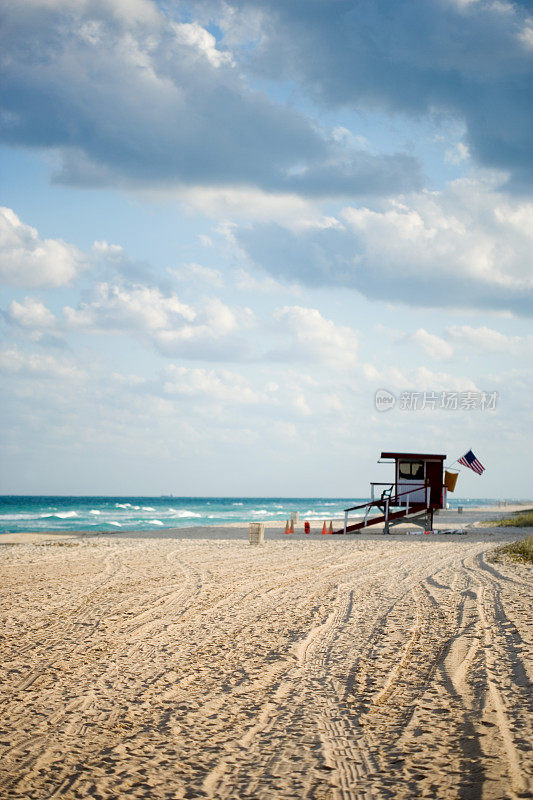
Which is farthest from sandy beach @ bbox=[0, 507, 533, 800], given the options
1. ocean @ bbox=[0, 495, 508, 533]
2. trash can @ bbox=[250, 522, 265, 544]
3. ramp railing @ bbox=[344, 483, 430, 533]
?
ocean @ bbox=[0, 495, 508, 533]

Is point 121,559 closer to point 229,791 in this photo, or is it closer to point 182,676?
point 182,676

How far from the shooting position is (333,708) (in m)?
5.04

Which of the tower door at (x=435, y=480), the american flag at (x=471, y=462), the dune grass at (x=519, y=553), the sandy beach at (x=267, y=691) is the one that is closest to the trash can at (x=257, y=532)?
the dune grass at (x=519, y=553)

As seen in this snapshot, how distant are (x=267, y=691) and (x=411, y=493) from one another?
2607cm

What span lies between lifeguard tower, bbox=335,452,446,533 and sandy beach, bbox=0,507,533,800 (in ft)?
59.5

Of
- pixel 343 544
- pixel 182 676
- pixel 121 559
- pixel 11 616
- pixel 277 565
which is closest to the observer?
pixel 182 676

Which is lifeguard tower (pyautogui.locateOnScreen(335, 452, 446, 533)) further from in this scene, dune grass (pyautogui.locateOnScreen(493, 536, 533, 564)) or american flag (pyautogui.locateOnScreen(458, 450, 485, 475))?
dune grass (pyautogui.locateOnScreen(493, 536, 533, 564))

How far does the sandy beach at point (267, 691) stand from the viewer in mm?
3826

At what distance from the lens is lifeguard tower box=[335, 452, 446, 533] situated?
29484 millimetres

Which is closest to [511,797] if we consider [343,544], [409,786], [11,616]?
[409,786]

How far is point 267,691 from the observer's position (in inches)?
215

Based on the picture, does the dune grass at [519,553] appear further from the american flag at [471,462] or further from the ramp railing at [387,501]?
the american flag at [471,462]

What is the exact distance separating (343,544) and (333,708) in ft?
58.7

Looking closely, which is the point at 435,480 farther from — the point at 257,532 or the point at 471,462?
the point at 257,532
